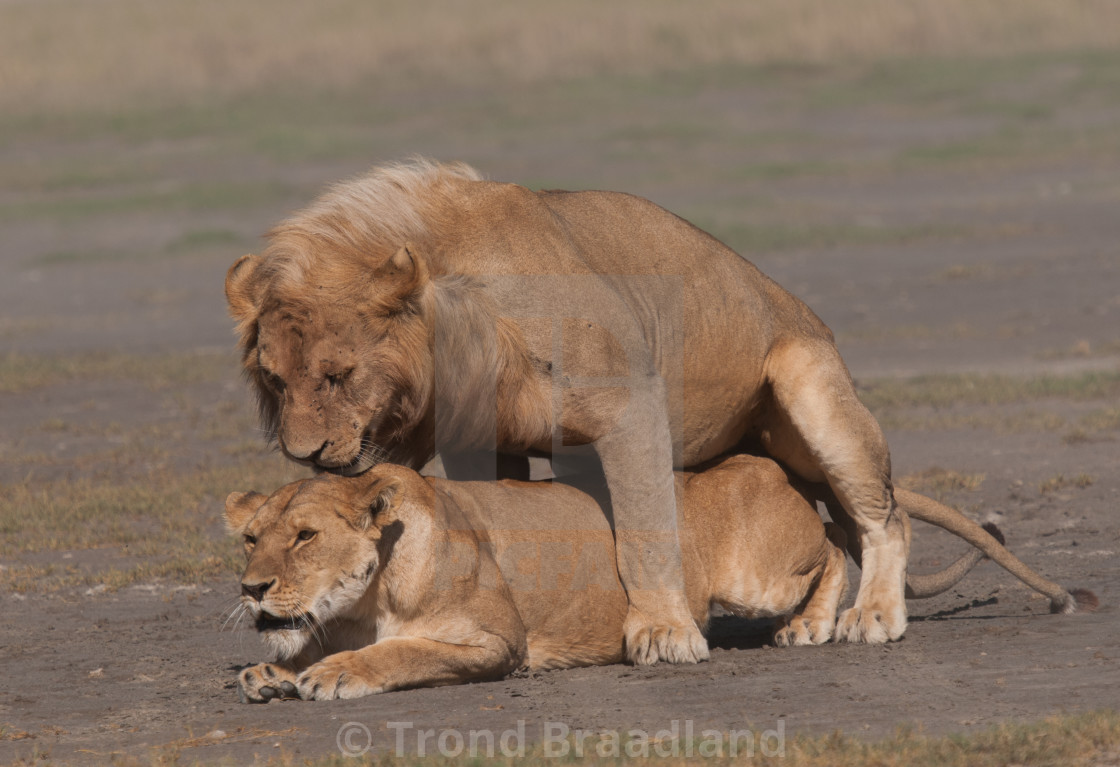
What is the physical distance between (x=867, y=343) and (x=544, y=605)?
8599 millimetres

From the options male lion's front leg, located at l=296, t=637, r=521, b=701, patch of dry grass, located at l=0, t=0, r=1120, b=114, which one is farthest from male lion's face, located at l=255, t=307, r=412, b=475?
patch of dry grass, located at l=0, t=0, r=1120, b=114

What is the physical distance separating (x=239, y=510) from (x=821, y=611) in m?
2.15

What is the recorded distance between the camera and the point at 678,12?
119 ft

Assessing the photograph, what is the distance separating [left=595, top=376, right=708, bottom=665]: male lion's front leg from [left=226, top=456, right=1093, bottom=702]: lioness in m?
0.11

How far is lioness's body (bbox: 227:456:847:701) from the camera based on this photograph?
485 centimetres

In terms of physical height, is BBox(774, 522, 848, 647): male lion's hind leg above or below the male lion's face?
below

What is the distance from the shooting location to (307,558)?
4.82m

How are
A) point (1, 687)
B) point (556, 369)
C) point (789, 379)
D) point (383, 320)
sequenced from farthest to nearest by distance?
1. point (789, 379)
2. point (1, 687)
3. point (556, 369)
4. point (383, 320)

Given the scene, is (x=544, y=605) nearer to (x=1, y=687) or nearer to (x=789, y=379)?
(x=789, y=379)

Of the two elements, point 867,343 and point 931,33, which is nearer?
point 867,343

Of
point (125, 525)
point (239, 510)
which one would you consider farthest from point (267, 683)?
point (125, 525)

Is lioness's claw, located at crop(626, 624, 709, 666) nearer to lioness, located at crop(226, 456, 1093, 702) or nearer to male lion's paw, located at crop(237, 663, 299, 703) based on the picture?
lioness, located at crop(226, 456, 1093, 702)

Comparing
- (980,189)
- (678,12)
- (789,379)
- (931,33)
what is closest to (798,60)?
(931,33)

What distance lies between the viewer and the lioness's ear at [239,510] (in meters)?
5.09
